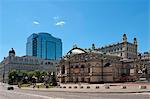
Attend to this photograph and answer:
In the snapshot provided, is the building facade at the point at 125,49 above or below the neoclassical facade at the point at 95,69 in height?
above

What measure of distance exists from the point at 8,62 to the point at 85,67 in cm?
10982

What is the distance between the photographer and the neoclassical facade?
98.2 meters

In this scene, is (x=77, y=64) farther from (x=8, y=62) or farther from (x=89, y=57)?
Result: (x=8, y=62)

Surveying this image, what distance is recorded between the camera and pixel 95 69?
9819cm

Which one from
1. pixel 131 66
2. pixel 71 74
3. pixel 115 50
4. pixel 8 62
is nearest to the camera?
pixel 131 66

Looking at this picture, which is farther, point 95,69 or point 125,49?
point 125,49

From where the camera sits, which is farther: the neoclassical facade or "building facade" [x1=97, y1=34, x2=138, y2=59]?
"building facade" [x1=97, y1=34, x2=138, y2=59]

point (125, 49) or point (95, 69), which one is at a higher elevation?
point (125, 49)

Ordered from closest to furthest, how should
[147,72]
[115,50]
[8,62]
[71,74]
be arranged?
1. [147,72]
2. [71,74]
3. [115,50]
4. [8,62]

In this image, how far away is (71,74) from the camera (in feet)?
353

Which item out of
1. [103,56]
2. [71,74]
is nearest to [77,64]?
[71,74]

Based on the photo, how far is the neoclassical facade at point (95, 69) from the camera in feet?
322

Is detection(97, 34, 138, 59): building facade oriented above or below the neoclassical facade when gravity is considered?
above

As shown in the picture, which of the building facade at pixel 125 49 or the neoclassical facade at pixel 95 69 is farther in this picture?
the building facade at pixel 125 49
